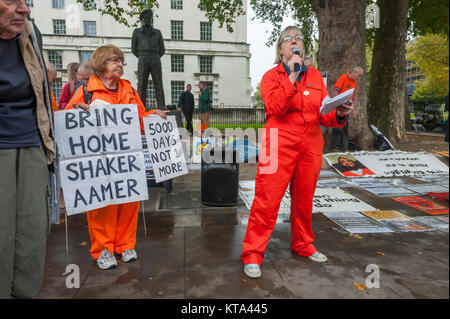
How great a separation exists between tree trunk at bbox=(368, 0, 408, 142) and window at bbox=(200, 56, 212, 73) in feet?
93.7

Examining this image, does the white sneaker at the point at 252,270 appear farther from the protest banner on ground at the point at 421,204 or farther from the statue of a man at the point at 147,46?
the statue of a man at the point at 147,46

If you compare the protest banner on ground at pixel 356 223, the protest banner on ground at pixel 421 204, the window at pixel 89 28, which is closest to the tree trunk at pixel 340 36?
the protest banner on ground at pixel 421 204

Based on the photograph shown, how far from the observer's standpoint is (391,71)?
11773 mm

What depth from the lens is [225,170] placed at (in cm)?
522

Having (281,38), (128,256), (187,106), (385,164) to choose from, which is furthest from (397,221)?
(187,106)

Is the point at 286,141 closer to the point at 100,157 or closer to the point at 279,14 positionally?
the point at 100,157

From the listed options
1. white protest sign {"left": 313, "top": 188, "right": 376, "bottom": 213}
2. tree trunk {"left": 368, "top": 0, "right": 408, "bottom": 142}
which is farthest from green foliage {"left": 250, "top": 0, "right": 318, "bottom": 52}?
white protest sign {"left": 313, "top": 188, "right": 376, "bottom": 213}

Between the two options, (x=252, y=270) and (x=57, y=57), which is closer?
(x=252, y=270)

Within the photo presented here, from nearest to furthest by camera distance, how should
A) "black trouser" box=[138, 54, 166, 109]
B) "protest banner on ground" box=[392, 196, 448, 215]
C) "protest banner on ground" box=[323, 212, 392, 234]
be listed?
"protest banner on ground" box=[323, 212, 392, 234] → "protest banner on ground" box=[392, 196, 448, 215] → "black trouser" box=[138, 54, 166, 109]

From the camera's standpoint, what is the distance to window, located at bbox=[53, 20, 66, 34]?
122 ft

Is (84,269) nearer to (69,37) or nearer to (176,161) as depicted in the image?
(176,161)

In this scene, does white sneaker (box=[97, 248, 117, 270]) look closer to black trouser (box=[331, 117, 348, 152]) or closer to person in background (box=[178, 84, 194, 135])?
black trouser (box=[331, 117, 348, 152])

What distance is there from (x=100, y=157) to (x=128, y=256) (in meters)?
0.99

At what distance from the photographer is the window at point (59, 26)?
3709 cm
